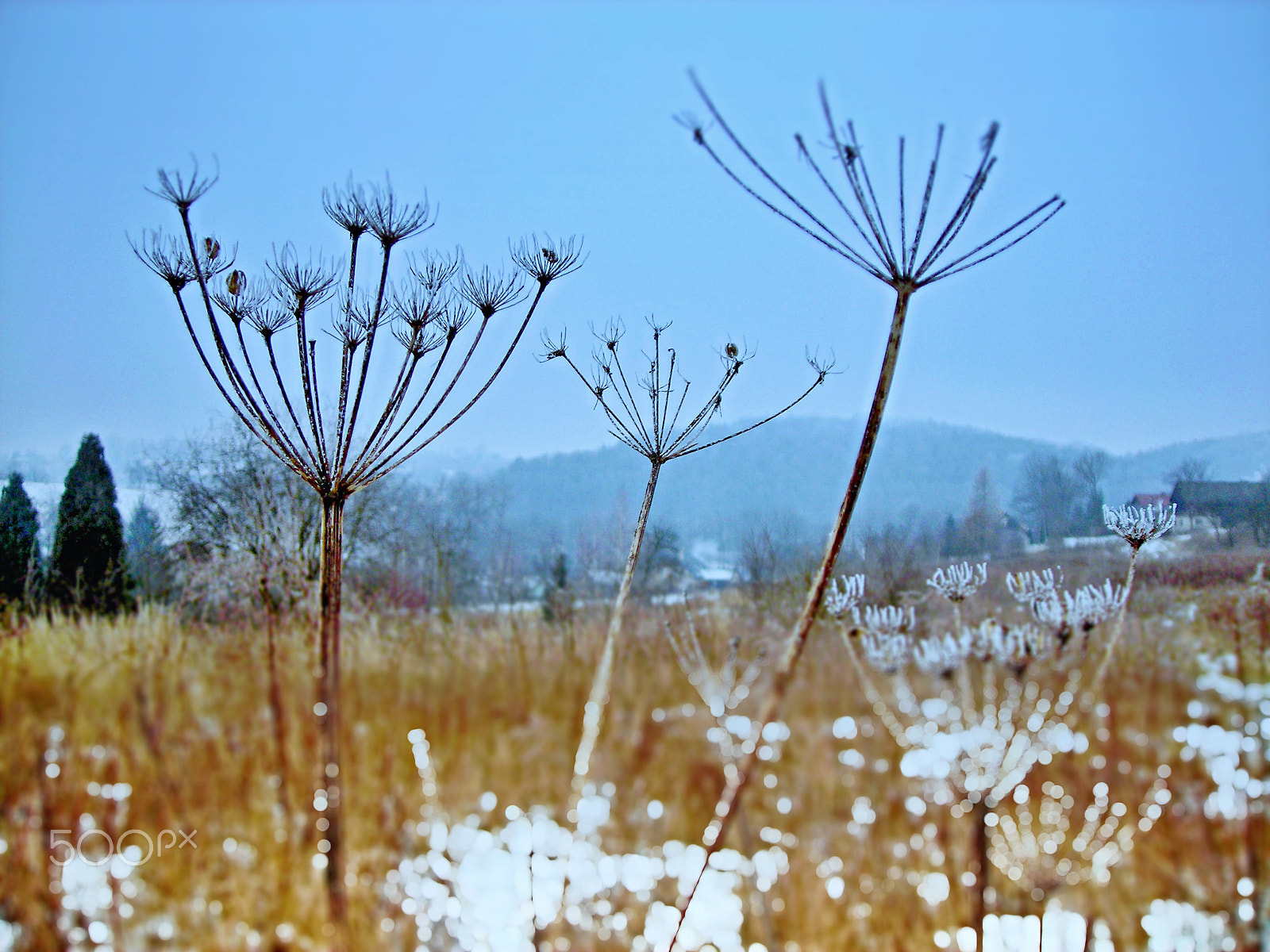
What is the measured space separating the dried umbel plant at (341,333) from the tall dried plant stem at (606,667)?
59cm

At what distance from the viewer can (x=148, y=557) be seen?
2377mm

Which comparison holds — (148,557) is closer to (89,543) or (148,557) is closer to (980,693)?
(89,543)

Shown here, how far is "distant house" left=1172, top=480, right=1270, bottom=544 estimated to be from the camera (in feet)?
8.20

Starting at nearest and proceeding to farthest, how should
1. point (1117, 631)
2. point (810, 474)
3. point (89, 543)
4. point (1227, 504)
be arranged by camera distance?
point (1117, 631), point (89, 543), point (1227, 504), point (810, 474)

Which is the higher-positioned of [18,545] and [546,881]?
[18,545]

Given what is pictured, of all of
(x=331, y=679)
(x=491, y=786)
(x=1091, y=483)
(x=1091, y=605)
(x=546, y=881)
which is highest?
(x=1091, y=483)

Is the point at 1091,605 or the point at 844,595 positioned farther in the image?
the point at 844,595

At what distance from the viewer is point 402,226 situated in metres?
2.04

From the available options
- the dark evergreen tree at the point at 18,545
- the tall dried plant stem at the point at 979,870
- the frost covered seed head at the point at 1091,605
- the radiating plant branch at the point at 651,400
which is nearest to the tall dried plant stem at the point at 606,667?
the radiating plant branch at the point at 651,400

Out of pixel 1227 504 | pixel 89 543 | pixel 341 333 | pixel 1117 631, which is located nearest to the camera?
pixel 1117 631

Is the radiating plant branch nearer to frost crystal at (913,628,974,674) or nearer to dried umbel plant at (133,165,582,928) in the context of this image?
dried umbel plant at (133,165,582,928)

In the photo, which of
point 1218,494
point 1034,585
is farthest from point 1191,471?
Answer: point 1034,585

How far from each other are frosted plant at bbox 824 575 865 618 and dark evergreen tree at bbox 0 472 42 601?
2.22 m

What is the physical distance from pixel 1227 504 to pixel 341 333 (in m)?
2.75
